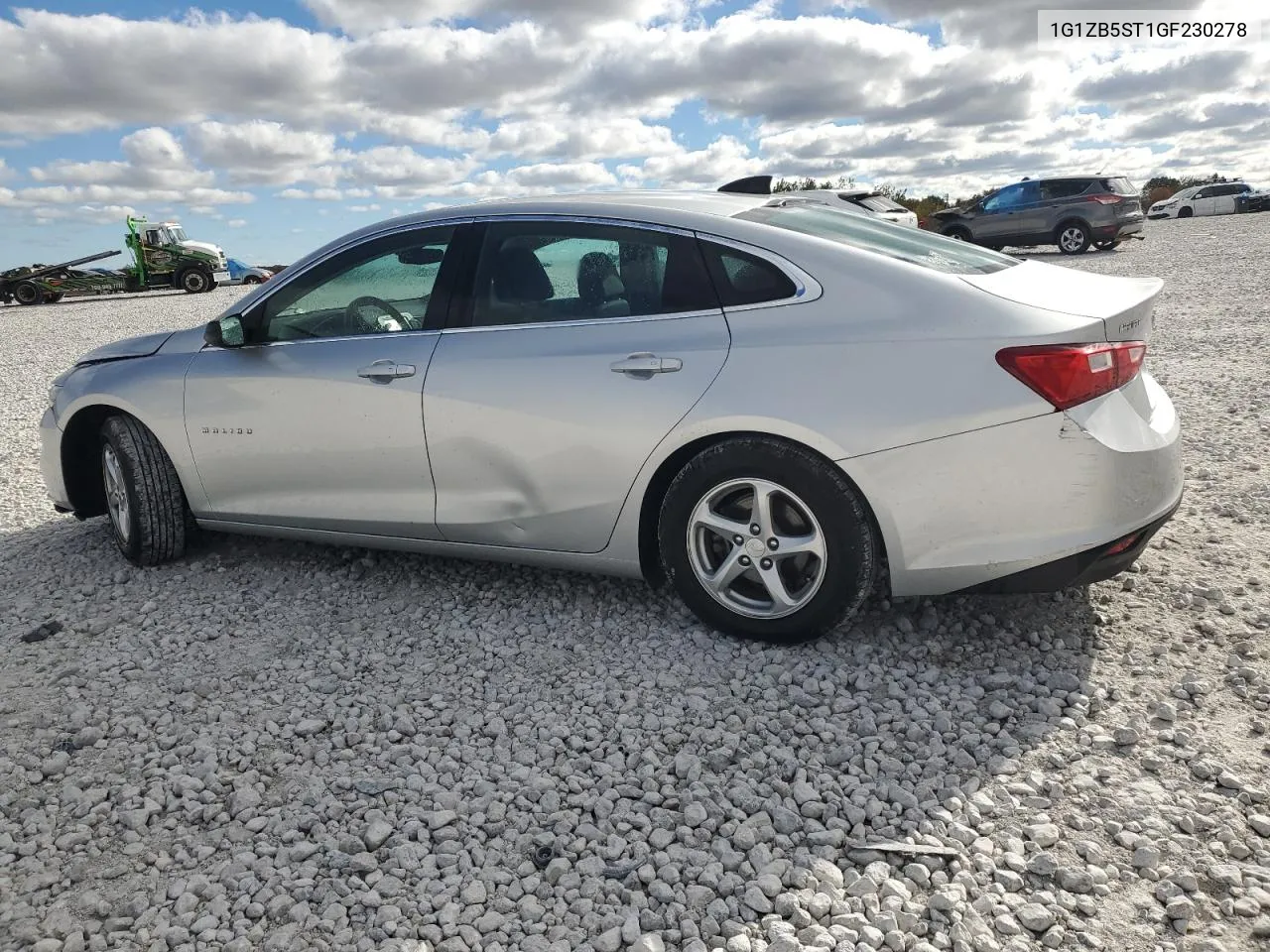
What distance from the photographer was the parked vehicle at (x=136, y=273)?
91.0 ft

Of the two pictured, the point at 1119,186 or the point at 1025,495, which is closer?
the point at 1025,495

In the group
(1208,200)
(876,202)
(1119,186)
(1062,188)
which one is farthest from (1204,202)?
(876,202)

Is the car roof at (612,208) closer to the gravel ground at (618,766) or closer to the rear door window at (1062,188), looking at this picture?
the gravel ground at (618,766)

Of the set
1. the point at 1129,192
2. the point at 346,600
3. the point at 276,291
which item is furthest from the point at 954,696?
the point at 1129,192

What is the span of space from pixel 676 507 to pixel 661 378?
44 cm

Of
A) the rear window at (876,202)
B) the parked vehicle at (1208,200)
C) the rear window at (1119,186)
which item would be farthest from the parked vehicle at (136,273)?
the parked vehicle at (1208,200)

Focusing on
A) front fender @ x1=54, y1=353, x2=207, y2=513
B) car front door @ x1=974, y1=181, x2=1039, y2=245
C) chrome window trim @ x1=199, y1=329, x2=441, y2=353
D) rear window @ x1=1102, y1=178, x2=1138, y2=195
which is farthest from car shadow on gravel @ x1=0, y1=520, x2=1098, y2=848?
rear window @ x1=1102, y1=178, x2=1138, y2=195

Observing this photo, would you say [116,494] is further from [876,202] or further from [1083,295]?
[876,202]

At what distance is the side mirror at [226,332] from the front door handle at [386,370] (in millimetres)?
677

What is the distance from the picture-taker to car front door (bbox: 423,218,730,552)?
11.4 feet

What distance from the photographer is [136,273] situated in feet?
92.9

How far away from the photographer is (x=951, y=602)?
12.7 feet

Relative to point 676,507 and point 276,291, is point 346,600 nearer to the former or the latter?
point 276,291

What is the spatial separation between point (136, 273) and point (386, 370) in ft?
91.9
